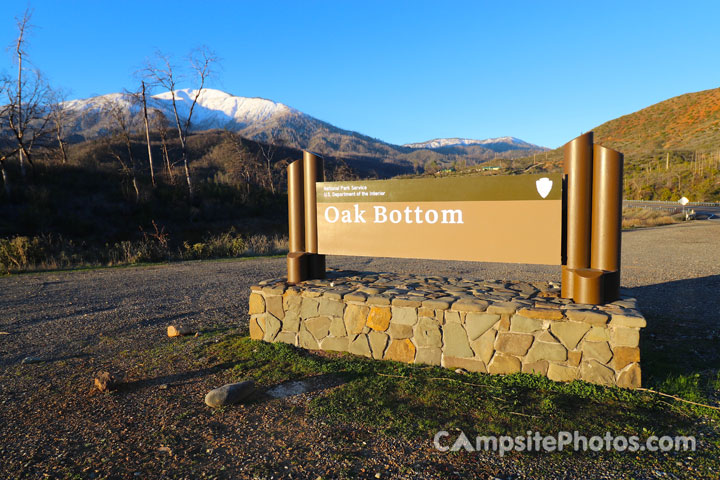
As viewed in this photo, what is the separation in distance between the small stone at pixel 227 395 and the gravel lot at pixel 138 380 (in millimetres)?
132

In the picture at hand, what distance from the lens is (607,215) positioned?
12.4ft

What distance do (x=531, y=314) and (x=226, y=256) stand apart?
1195 centimetres

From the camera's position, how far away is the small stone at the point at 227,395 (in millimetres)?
3340

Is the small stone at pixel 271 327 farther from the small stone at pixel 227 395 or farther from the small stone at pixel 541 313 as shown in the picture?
the small stone at pixel 541 313

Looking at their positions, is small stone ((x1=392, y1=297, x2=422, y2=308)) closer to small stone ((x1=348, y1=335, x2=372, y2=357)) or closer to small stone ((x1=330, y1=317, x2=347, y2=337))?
small stone ((x1=348, y1=335, x2=372, y2=357))

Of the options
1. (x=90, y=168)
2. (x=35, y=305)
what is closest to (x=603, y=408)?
(x=35, y=305)

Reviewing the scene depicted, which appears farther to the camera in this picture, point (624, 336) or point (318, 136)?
point (318, 136)

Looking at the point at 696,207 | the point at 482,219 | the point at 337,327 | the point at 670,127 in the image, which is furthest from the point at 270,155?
the point at 670,127

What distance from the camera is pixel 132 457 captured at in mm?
2676

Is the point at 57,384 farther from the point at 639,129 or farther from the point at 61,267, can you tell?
the point at 639,129

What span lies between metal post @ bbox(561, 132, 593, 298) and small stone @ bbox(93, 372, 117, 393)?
13.8 feet

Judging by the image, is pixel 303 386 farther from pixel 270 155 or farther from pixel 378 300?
pixel 270 155

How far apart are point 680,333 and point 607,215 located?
2.28 m

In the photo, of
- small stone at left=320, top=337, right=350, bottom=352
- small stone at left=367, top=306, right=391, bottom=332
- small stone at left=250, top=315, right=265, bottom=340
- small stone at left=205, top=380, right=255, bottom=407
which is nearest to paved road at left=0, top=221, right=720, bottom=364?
small stone at left=250, top=315, right=265, bottom=340
